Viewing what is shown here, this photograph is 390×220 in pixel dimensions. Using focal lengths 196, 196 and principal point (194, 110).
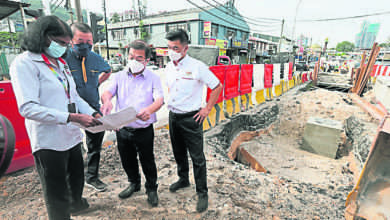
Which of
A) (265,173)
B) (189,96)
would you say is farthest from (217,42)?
(189,96)

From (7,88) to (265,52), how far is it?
4820 centimetres

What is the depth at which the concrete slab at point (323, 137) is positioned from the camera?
5.65 metres

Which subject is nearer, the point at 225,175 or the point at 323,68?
the point at 225,175

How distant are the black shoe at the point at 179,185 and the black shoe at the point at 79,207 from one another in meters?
1.02

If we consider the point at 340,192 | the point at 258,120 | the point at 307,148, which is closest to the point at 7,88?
the point at 340,192

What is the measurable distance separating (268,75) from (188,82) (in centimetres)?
685

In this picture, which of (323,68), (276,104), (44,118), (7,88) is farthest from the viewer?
(323,68)

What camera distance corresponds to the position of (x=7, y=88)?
116 inches

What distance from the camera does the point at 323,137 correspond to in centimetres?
580

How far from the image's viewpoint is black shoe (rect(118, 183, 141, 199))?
2.46 meters

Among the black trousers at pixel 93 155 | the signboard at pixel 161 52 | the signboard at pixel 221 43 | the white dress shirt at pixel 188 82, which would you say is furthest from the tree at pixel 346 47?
the black trousers at pixel 93 155

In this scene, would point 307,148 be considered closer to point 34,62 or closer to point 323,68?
point 34,62

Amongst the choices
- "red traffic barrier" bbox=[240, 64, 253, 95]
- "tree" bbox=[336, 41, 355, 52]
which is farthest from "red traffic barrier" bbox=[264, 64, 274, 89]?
"tree" bbox=[336, 41, 355, 52]

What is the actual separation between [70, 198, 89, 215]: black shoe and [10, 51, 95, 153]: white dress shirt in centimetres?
86
